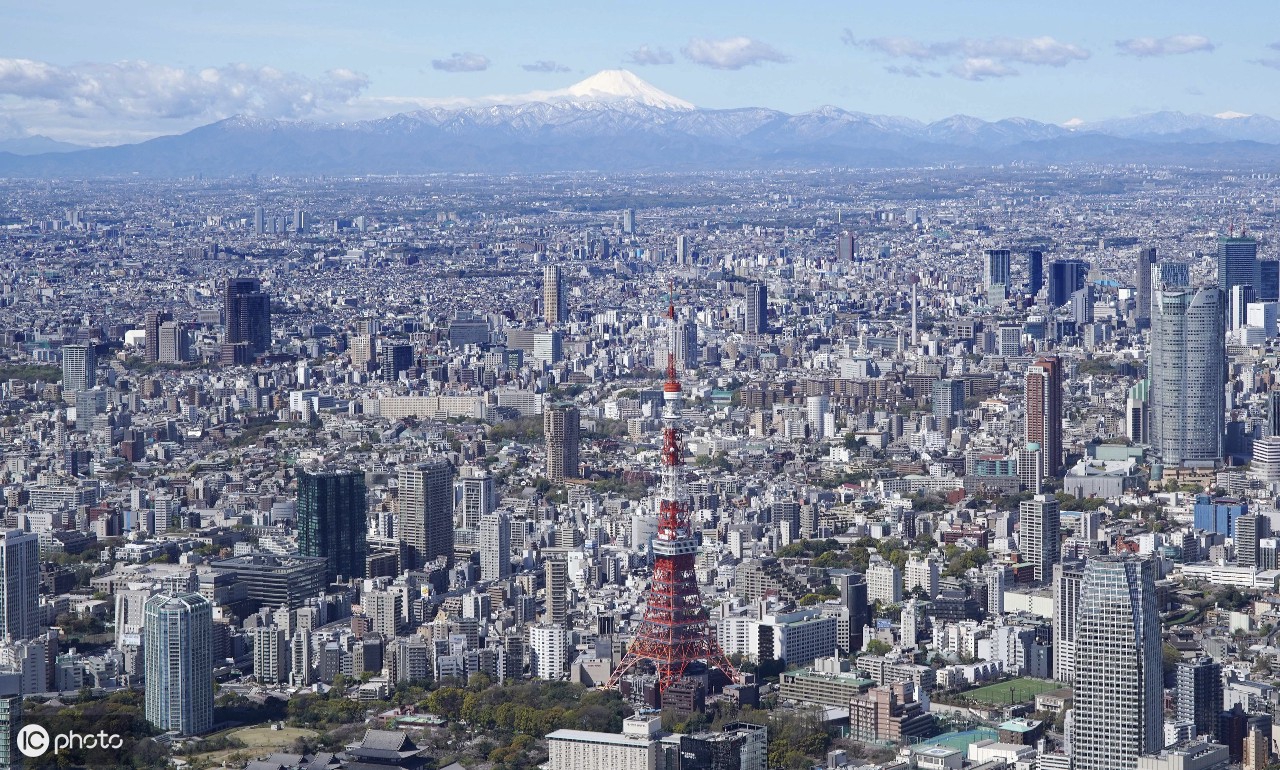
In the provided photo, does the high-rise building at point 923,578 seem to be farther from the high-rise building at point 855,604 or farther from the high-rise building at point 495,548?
the high-rise building at point 495,548

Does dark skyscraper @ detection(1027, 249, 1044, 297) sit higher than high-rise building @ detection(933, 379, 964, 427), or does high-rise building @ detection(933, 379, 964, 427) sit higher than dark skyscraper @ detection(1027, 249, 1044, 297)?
dark skyscraper @ detection(1027, 249, 1044, 297)

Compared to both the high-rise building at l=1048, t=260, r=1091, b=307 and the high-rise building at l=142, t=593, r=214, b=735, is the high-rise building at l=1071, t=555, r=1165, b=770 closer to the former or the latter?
the high-rise building at l=142, t=593, r=214, b=735

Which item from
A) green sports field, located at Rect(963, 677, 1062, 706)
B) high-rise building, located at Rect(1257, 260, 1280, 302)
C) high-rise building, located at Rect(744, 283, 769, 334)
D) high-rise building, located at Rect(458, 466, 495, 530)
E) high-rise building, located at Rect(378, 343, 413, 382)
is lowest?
green sports field, located at Rect(963, 677, 1062, 706)

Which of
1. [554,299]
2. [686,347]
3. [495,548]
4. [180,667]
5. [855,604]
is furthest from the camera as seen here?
[554,299]

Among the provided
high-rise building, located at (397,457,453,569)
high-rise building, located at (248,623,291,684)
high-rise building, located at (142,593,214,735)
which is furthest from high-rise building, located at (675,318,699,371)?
high-rise building, located at (142,593,214,735)

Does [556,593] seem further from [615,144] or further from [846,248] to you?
[615,144]

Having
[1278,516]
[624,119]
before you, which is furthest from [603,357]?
[624,119]

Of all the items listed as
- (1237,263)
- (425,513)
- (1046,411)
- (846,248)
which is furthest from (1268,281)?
(425,513)
